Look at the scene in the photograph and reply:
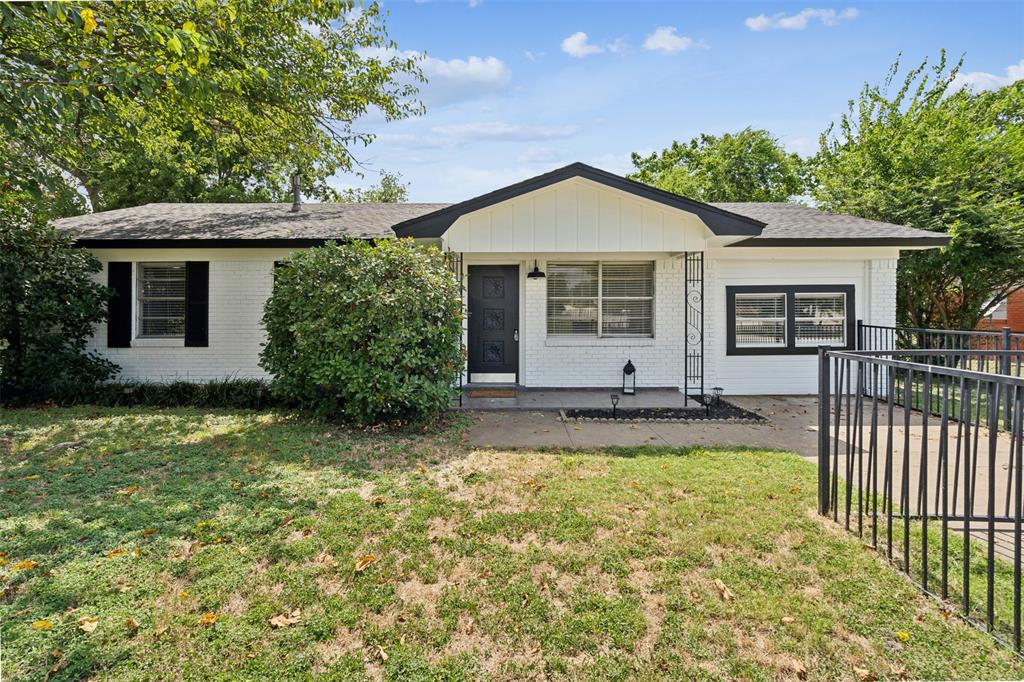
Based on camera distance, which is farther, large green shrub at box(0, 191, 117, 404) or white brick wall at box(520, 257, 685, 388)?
white brick wall at box(520, 257, 685, 388)

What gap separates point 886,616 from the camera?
248 centimetres

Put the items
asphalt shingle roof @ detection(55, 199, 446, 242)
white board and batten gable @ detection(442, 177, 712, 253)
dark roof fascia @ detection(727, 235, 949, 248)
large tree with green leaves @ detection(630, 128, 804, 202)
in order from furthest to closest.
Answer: large tree with green leaves @ detection(630, 128, 804, 202) < asphalt shingle roof @ detection(55, 199, 446, 242) < dark roof fascia @ detection(727, 235, 949, 248) < white board and batten gable @ detection(442, 177, 712, 253)

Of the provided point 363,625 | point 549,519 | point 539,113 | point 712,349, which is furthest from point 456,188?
point 363,625

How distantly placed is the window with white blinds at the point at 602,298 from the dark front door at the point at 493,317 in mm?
744

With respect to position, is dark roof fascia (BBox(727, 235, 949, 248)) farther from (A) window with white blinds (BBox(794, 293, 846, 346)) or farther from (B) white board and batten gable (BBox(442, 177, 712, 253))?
(B) white board and batten gable (BBox(442, 177, 712, 253))

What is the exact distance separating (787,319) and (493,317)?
224 inches

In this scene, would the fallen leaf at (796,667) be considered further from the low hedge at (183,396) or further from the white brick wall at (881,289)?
the white brick wall at (881,289)

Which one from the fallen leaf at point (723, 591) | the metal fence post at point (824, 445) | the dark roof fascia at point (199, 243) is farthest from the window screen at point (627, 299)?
the fallen leaf at point (723, 591)

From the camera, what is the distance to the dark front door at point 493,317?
9.18m

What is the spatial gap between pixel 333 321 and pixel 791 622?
539 centimetres

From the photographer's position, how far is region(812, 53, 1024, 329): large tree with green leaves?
1127 cm

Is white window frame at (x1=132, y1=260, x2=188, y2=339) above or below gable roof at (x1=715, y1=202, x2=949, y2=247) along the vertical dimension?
below

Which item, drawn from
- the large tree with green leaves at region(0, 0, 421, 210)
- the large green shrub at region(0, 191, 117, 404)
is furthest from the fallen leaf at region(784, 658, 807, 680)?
the large green shrub at region(0, 191, 117, 404)

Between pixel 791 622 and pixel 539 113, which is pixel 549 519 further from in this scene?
pixel 539 113
